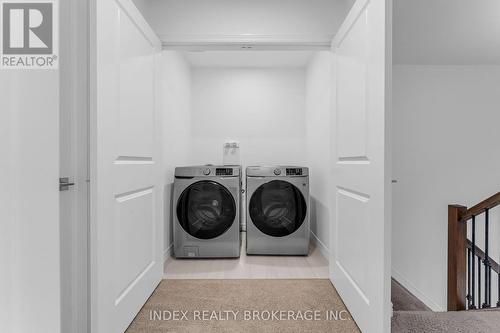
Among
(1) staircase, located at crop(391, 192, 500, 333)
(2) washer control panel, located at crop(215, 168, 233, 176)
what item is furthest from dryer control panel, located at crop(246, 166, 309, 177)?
(1) staircase, located at crop(391, 192, 500, 333)

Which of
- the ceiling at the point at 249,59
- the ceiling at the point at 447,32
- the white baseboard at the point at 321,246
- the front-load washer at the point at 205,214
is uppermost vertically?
the ceiling at the point at 447,32

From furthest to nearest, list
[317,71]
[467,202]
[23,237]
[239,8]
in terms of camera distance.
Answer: [467,202]
[317,71]
[239,8]
[23,237]

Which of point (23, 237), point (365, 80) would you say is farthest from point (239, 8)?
point (23, 237)

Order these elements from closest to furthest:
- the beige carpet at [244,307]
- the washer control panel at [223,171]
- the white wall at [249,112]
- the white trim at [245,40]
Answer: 1. the beige carpet at [244,307]
2. the white trim at [245,40]
3. the washer control panel at [223,171]
4. the white wall at [249,112]

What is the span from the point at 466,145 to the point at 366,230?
3.12 metres

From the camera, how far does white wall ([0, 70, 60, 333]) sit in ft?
3.53

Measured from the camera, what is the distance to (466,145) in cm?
371

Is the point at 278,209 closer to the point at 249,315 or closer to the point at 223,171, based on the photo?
the point at 223,171

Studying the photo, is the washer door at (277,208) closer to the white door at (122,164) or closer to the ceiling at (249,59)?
the white door at (122,164)

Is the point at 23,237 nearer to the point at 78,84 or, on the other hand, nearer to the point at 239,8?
the point at 78,84

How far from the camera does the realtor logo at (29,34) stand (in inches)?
45.9

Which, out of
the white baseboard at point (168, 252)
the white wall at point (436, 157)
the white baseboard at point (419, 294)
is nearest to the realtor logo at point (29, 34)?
the white baseboard at point (168, 252)

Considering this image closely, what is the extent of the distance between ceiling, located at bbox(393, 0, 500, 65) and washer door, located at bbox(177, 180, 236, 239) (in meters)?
2.21

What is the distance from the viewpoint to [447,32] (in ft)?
9.55
